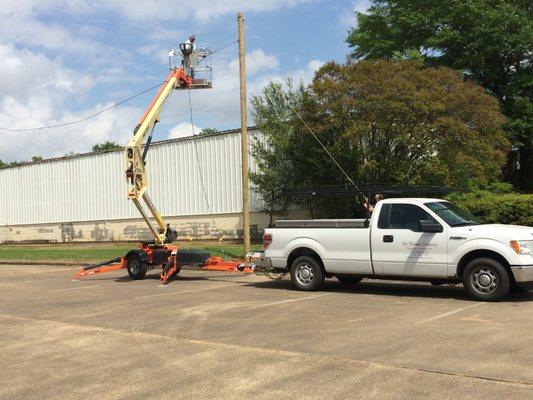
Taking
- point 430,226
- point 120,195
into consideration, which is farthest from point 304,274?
point 120,195

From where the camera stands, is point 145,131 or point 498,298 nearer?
point 498,298

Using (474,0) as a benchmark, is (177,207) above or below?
below

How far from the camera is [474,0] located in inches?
1055

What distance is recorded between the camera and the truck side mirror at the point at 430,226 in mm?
10703

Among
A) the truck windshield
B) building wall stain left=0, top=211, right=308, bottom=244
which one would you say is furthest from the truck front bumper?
building wall stain left=0, top=211, right=308, bottom=244

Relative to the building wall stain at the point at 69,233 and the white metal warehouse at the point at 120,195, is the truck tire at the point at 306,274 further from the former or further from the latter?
the building wall stain at the point at 69,233

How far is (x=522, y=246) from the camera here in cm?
990

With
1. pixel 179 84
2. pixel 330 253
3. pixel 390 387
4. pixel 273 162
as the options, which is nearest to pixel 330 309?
pixel 330 253

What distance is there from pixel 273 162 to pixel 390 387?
20.6 meters

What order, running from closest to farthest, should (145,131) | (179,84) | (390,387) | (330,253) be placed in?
(390,387) < (330,253) < (145,131) < (179,84)

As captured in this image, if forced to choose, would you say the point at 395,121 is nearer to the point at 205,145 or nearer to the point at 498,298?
the point at 498,298

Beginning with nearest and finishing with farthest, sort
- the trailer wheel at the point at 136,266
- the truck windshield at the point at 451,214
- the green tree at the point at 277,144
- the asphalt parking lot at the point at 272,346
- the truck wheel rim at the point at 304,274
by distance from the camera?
the asphalt parking lot at the point at 272,346, the truck windshield at the point at 451,214, the truck wheel rim at the point at 304,274, the trailer wheel at the point at 136,266, the green tree at the point at 277,144

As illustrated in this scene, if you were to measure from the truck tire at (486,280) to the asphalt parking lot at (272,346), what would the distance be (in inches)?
11.4

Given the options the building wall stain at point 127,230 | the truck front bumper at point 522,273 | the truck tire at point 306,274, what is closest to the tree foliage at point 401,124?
the building wall stain at point 127,230
